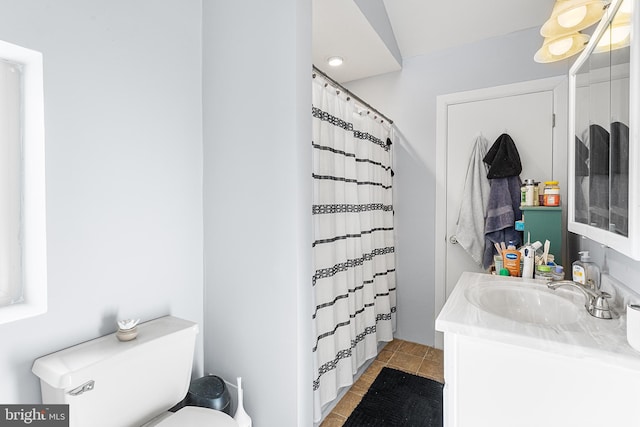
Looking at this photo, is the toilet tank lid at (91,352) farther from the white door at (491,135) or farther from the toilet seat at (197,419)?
the white door at (491,135)

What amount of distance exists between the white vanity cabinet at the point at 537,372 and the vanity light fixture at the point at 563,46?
1163 millimetres

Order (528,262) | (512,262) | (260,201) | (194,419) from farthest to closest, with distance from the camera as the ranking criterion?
(512,262)
(528,262)
(260,201)
(194,419)

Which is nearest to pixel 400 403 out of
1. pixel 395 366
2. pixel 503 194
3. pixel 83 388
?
pixel 395 366

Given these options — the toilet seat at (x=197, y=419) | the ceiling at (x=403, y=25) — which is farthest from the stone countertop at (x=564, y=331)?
the ceiling at (x=403, y=25)

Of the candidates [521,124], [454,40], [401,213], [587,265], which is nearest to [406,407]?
[587,265]

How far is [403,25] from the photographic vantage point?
230 centimetres

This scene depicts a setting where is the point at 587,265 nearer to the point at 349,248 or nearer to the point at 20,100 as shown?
the point at 349,248

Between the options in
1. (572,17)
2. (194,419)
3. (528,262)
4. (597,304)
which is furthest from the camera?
(528,262)

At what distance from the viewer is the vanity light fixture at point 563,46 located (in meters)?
1.40

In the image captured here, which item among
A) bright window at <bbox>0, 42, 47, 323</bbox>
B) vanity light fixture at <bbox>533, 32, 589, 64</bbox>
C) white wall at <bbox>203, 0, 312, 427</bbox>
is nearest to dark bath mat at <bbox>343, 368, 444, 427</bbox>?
white wall at <bbox>203, 0, 312, 427</bbox>

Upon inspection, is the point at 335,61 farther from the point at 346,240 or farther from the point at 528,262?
the point at 528,262

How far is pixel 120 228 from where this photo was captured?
1.27 meters

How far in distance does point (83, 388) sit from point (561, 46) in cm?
237

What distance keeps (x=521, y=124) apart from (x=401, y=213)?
1.06m
